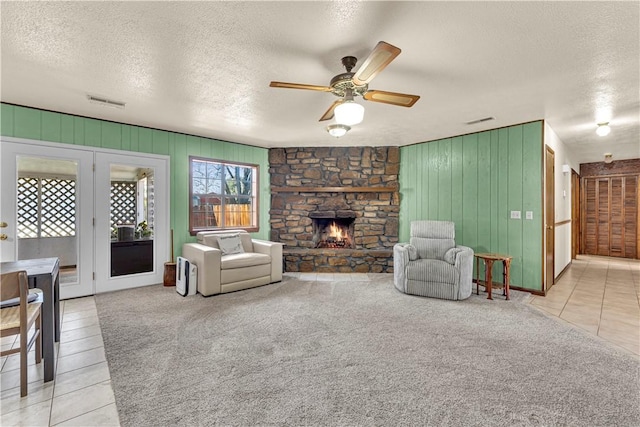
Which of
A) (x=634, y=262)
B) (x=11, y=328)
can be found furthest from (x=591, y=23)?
(x=634, y=262)

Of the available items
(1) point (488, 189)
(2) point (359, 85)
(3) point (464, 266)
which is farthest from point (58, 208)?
(1) point (488, 189)

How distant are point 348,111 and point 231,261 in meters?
2.68

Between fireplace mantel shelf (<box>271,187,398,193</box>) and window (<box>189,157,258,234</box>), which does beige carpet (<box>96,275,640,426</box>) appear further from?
fireplace mantel shelf (<box>271,187,398,193</box>)

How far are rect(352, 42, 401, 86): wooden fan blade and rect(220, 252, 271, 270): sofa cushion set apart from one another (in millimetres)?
2885

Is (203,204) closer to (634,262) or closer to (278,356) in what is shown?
(278,356)

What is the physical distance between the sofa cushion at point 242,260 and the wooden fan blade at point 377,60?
9.47 feet

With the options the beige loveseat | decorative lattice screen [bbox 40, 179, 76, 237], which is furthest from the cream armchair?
decorative lattice screen [bbox 40, 179, 76, 237]

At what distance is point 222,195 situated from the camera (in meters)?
5.18

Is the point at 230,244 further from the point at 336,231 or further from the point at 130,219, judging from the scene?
the point at 336,231

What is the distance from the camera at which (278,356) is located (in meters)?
2.28

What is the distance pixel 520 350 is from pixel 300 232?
12.6ft

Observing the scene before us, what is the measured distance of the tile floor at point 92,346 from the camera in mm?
1660

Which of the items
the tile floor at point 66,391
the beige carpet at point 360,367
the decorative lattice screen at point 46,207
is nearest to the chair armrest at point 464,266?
the beige carpet at point 360,367

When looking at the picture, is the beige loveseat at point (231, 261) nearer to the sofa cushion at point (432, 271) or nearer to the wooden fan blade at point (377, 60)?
the sofa cushion at point (432, 271)
